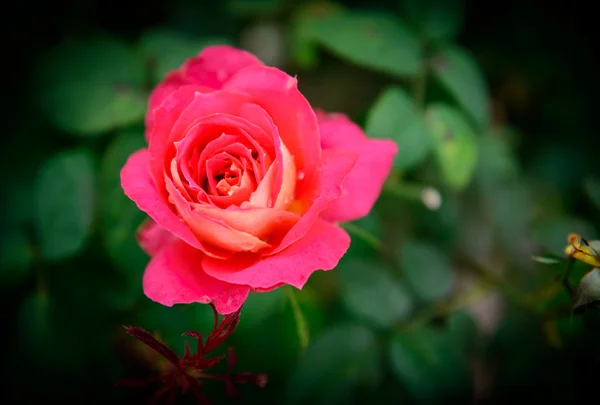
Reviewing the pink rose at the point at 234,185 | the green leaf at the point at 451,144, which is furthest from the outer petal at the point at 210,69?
the green leaf at the point at 451,144

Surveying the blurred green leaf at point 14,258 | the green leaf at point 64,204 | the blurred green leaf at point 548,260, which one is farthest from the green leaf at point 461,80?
the blurred green leaf at point 14,258

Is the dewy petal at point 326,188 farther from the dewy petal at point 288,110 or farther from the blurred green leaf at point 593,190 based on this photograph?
the blurred green leaf at point 593,190

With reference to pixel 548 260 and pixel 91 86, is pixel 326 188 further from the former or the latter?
pixel 91 86

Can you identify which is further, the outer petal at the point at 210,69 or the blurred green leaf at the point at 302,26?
the blurred green leaf at the point at 302,26

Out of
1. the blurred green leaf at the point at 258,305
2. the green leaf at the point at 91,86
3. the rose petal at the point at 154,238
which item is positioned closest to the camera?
the rose petal at the point at 154,238

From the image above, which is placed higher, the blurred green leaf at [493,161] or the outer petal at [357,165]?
the outer petal at [357,165]

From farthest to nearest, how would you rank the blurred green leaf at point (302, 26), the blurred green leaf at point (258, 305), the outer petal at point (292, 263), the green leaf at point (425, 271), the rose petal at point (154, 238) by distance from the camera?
the blurred green leaf at point (302, 26), the green leaf at point (425, 271), the blurred green leaf at point (258, 305), the rose petal at point (154, 238), the outer petal at point (292, 263)

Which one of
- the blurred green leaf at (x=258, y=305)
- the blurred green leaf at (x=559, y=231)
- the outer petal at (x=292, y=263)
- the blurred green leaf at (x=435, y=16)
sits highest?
the blurred green leaf at (x=435, y=16)

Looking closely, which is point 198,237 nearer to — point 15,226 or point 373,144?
point 373,144
